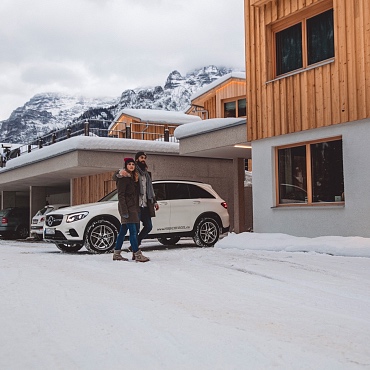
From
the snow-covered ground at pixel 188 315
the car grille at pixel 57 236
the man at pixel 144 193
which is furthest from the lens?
the car grille at pixel 57 236

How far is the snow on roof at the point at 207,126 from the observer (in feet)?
47.0

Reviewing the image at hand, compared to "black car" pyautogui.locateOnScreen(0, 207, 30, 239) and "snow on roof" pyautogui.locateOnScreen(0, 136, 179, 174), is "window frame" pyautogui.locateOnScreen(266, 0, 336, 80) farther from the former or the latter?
"black car" pyautogui.locateOnScreen(0, 207, 30, 239)

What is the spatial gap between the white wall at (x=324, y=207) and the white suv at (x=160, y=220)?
3.74ft

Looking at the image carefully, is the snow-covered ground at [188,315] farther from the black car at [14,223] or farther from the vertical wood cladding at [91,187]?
the black car at [14,223]

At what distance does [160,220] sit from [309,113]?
419 cm

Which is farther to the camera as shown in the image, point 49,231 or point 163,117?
point 163,117

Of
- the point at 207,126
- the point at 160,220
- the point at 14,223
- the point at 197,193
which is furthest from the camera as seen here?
the point at 14,223

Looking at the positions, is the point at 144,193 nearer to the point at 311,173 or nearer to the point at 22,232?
the point at 311,173

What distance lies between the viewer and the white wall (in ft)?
34.6

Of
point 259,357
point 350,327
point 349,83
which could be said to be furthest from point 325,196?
point 259,357

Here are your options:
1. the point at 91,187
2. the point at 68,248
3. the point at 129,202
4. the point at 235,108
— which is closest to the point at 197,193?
the point at 68,248

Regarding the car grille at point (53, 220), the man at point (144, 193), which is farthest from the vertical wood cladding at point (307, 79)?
the car grille at point (53, 220)

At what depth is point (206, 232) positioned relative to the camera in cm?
1307

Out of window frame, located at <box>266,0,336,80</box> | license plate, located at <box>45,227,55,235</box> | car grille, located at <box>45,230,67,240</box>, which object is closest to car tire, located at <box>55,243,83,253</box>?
license plate, located at <box>45,227,55,235</box>
